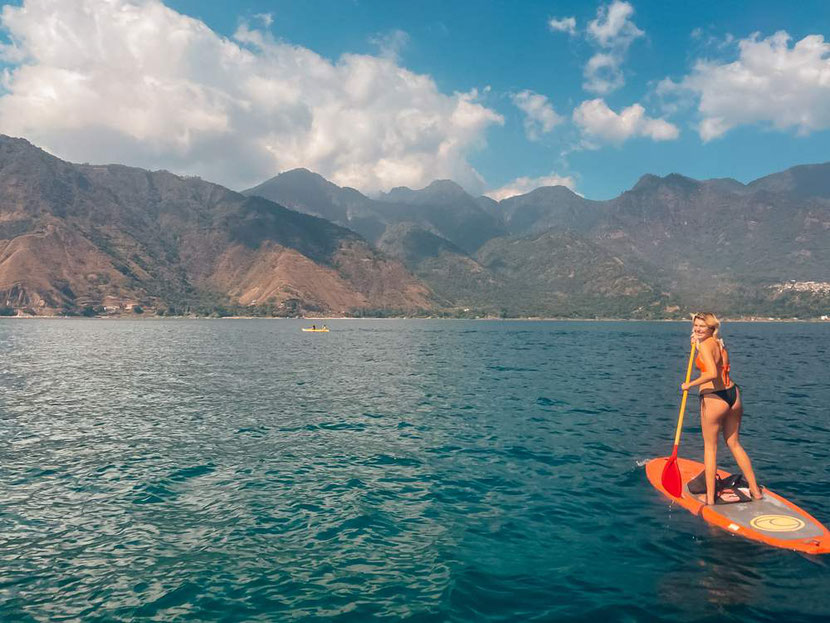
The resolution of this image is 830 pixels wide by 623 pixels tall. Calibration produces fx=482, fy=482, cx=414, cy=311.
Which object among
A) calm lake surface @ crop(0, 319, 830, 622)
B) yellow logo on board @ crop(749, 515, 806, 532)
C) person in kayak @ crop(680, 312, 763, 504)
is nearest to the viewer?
calm lake surface @ crop(0, 319, 830, 622)

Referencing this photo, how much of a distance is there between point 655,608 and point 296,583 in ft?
24.5

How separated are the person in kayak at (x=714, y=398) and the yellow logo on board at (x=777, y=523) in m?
1.11

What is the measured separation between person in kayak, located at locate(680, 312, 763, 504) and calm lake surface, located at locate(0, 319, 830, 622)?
195 centimetres

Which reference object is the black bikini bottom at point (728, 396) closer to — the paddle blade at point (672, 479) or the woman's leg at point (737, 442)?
the woman's leg at point (737, 442)

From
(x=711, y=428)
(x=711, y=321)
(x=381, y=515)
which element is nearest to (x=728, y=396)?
(x=711, y=428)

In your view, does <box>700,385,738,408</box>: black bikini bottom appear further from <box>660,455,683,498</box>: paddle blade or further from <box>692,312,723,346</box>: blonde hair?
<box>660,455,683,498</box>: paddle blade

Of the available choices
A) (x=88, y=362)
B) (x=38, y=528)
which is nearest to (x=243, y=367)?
(x=88, y=362)

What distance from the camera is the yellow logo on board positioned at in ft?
40.3

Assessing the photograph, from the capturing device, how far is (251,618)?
30.7ft

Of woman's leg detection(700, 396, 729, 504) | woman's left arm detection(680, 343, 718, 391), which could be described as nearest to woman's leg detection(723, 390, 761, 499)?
woman's leg detection(700, 396, 729, 504)

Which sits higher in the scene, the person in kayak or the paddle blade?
the person in kayak

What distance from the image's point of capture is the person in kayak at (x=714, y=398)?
1320 centimetres

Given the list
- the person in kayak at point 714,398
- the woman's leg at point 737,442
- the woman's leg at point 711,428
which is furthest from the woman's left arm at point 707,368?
the woman's leg at point 737,442

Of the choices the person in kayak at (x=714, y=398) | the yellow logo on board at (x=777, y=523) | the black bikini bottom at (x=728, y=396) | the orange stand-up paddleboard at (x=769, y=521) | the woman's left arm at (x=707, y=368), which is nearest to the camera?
the orange stand-up paddleboard at (x=769, y=521)
